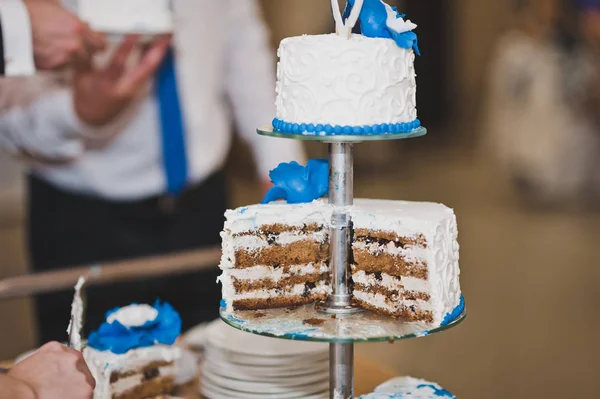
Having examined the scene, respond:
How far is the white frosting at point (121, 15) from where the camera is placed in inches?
102

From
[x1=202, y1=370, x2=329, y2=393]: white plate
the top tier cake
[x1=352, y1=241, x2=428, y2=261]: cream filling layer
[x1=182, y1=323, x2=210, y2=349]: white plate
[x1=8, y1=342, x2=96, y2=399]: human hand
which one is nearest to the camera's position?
[x1=8, y1=342, x2=96, y2=399]: human hand

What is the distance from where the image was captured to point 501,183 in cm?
935

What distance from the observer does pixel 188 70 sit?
9.47ft

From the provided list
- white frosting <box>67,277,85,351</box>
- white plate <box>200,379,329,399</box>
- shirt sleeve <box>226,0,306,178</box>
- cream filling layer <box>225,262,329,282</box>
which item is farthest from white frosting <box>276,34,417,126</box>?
shirt sleeve <box>226,0,306,178</box>

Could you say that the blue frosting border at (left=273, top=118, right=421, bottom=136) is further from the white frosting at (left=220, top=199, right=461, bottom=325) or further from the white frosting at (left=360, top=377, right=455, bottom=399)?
the white frosting at (left=360, top=377, right=455, bottom=399)

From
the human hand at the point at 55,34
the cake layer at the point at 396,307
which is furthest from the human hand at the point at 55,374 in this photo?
the human hand at the point at 55,34

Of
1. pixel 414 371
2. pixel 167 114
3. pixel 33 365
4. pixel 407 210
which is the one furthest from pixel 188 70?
pixel 414 371

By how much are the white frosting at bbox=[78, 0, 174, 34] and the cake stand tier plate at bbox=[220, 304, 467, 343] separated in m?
1.17

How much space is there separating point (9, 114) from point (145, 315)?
1.00 meters

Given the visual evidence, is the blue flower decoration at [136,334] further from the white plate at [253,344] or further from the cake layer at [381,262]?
the cake layer at [381,262]

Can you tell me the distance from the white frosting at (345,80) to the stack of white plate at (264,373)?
661 millimetres

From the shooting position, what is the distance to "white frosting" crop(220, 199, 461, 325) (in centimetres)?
178

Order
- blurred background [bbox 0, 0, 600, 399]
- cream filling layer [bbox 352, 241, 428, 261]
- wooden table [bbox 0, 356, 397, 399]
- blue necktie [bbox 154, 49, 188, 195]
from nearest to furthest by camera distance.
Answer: cream filling layer [bbox 352, 241, 428, 261]
wooden table [bbox 0, 356, 397, 399]
blue necktie [bbox 154, 49, 188, 195]
blurred background [bbox 0, 0, 600, 399]

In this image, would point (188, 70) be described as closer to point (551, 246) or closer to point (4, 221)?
point (4, 221)
